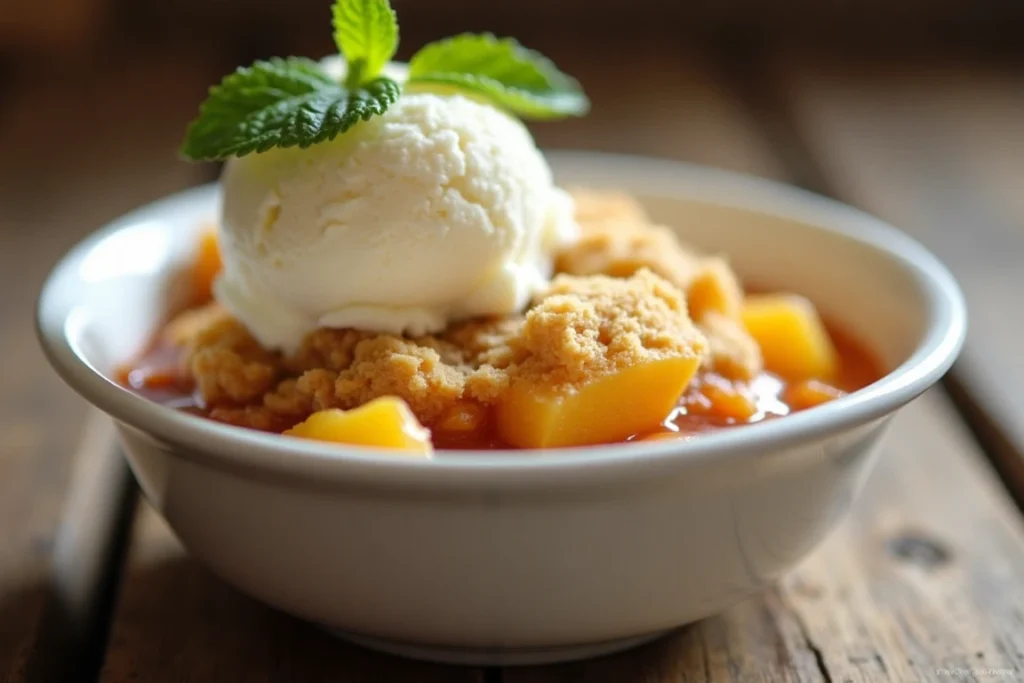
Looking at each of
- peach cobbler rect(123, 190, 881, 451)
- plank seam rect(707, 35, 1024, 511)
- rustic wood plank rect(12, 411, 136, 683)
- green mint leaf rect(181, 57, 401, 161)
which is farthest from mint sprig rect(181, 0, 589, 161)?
plank seam rect(707, 35, 1024, 511)

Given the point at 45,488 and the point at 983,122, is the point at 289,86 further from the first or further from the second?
the point at 983,122

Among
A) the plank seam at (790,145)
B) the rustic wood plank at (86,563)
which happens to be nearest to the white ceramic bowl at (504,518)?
the rustic wood plank at (86,563)

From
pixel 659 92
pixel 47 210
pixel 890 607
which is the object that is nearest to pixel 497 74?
pixel 890 607

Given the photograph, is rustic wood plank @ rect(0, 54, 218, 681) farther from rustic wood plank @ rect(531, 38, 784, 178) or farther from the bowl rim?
rustic wood plank @ rect(531, 38, 784, 178)

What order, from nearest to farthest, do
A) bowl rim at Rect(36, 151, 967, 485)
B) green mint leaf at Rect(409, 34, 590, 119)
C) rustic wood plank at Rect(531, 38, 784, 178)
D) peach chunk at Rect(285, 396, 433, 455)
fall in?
1. bowl rim at Rect(36, 151, 967, 485)
2. peach chunk at Rect(285, 396, 433, 455)
3. green mint leaf at Rect(409, 34, 590, 119)
4. rustic wood plank at Rect(531, 38, 784, 178)

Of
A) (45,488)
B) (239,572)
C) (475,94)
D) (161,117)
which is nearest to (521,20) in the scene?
(161,117)

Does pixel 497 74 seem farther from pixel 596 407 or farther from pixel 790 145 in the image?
pixel 790 145

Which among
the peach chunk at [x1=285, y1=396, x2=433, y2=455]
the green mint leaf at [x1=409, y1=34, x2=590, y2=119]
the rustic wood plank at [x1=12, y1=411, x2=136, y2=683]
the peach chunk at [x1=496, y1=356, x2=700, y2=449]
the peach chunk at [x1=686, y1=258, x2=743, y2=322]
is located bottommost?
the rustic wood plank at [x1=12, y1=411, x2=136, y2=683]
